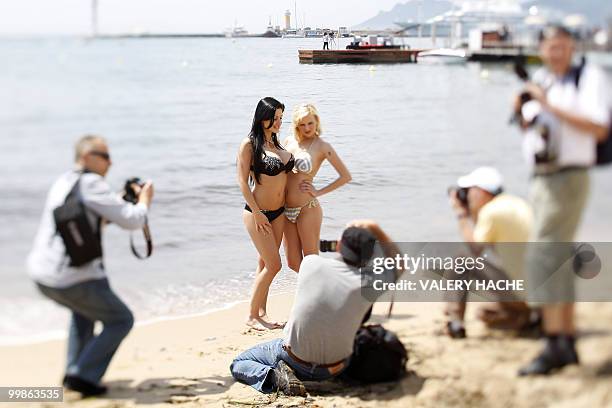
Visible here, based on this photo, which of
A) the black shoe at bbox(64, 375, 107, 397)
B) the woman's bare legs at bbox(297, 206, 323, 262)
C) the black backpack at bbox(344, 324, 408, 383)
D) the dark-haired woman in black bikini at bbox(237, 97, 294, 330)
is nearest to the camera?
the black shoe at bbox(64, 375, 107, 397)

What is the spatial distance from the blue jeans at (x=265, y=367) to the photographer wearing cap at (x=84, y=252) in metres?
0.87

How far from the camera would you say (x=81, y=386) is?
12.8 feet

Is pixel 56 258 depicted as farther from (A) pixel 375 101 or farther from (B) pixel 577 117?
(B) pixel 577 117

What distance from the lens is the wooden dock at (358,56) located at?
168 inches

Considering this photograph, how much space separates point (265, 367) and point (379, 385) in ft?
2.10

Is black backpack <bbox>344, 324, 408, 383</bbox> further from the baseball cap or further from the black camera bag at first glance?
the black camera bag

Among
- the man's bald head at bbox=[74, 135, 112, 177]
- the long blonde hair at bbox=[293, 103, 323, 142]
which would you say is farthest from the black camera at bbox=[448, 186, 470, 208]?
the man's bald head at bbox=[74, 135, 112, 177]

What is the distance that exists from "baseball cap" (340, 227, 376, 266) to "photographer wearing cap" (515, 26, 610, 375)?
74 cm

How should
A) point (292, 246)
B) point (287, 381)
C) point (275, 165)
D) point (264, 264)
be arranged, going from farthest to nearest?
point (264, 264) → point (292, 246) → point (275, 165) → point (287, 381)

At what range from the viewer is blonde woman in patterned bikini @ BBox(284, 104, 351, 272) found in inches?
179

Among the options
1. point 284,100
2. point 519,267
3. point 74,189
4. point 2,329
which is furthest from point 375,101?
point 2,329

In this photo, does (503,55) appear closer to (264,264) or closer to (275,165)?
(275,165)

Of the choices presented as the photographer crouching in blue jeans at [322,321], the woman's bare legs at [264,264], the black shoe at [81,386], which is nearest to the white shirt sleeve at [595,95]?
the photographer crouching in blue jeans at [322,321]

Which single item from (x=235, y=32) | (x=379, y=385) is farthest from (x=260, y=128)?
(x=379, y=385)
